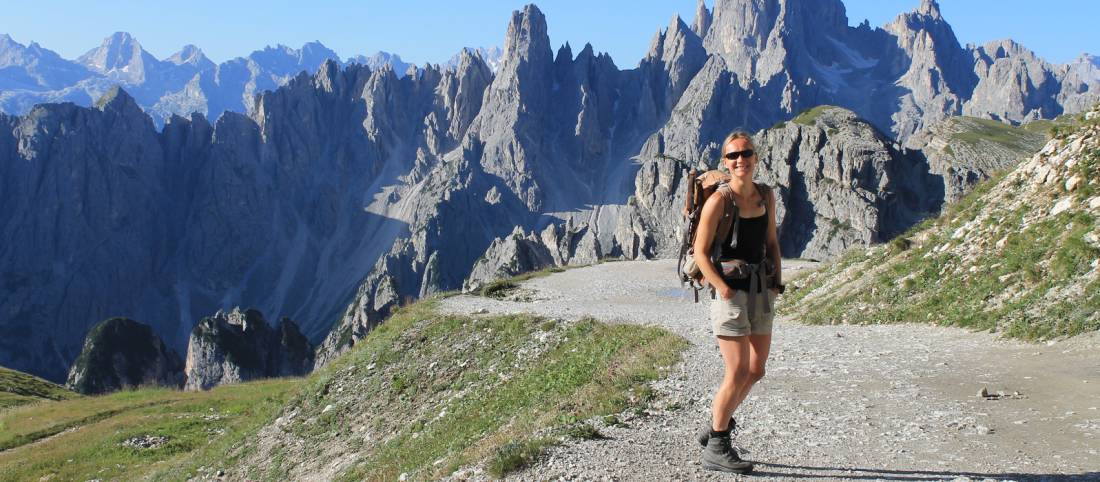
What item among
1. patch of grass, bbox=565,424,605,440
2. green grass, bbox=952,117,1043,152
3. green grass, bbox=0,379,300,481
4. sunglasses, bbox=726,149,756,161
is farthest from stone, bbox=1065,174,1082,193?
green grass, bbox=952,117,1043,152

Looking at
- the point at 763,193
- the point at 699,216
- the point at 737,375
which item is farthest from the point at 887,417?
the point at 699,216

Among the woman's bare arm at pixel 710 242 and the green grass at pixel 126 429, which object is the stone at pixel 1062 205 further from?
the green grass at pixel 126 429

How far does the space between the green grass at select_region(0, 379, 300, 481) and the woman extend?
21.2 m

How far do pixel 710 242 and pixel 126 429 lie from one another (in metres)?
32.5

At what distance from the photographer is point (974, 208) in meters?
24.2

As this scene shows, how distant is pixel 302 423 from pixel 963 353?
19140 mm

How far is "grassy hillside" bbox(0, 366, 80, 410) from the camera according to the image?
46312 millimetres

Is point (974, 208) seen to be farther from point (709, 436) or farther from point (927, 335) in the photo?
point (709, 436)

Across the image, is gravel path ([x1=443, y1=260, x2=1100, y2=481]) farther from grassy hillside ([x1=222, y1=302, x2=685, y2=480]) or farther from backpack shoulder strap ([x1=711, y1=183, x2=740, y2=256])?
backpack shoulder strap ([x1=711, y1=183, x2=740, y2=256])

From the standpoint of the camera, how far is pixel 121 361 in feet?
426

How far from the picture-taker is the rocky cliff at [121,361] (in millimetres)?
126688

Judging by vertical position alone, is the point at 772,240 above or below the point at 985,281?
above

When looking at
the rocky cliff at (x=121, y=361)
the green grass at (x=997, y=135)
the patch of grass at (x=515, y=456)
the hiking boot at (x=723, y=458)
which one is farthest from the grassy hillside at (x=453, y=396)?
the green grass at (x=997, y=135)

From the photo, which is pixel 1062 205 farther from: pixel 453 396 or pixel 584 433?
pixel 453 396
